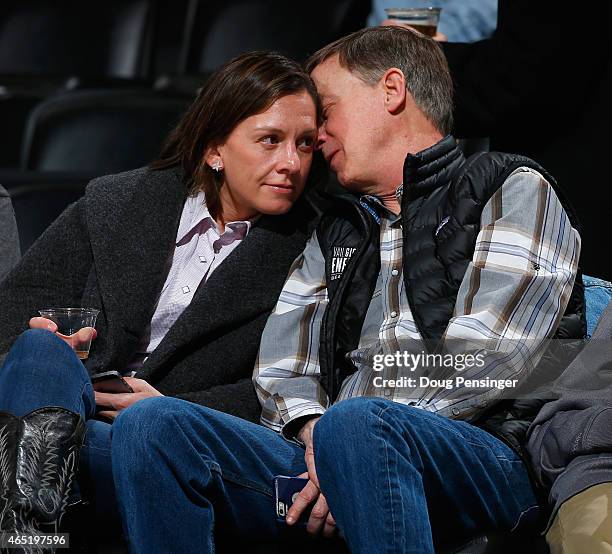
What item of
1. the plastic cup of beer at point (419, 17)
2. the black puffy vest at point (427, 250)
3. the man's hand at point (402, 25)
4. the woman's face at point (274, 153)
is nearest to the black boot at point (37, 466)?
the black puffy vest at point (427, 250)

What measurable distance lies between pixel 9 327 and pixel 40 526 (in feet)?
1.94

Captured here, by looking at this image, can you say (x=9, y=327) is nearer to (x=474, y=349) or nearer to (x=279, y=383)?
(x=279, y=383)

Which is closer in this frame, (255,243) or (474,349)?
(474,349)

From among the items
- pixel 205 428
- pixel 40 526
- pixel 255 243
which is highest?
pixel 255 243

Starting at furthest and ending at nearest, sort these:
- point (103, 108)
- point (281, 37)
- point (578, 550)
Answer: point (281, 37)
point (103, 108)
point (578, 550)

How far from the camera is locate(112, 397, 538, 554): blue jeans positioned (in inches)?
68.4

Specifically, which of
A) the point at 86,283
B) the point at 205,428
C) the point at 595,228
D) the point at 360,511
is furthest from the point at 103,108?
the point at 360,511

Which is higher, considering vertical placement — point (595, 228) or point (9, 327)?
point (595, 228)

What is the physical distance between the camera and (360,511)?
1747 mm

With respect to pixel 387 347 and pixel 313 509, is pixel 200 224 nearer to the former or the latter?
pixel 387 347

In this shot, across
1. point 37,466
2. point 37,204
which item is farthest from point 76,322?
point 37,204

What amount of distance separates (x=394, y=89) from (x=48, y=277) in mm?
712

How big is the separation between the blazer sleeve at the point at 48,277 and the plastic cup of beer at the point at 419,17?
2.40 feet

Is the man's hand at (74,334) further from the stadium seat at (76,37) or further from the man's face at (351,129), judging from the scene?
the stadium seat at (76,37)
